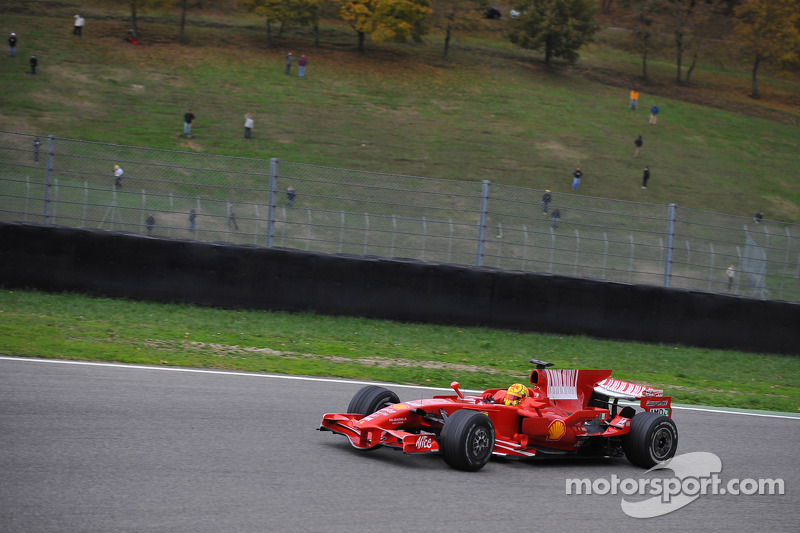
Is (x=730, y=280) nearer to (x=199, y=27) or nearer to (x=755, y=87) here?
(x=199, y=27)

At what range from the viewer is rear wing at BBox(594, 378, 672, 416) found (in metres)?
8.30

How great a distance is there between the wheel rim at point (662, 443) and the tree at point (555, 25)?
4986cm

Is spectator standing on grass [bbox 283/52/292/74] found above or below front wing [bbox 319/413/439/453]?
above

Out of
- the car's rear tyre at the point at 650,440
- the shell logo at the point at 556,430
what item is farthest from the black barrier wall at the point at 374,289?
the shell logo at the point at 556,430

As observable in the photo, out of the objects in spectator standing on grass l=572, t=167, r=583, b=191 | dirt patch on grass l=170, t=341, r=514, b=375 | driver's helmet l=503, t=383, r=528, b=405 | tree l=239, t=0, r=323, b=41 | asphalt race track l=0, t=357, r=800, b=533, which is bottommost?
asphalt race track l=0, t=357, r=800, b=533

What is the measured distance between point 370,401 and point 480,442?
115 centimetres

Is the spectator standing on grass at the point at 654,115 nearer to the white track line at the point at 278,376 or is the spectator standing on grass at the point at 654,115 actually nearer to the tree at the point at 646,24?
the tree at the point at 646,24

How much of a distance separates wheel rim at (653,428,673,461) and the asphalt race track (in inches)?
9.6

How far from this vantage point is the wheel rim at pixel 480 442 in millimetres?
6859

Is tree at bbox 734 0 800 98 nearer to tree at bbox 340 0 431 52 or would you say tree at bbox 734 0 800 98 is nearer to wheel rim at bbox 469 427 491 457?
tree at bbox 340 0 431 52

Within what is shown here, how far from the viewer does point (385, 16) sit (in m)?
48.9

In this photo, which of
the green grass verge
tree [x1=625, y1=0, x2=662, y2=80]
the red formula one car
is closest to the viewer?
the red formula one car

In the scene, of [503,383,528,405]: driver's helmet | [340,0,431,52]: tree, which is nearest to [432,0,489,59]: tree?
[340,0,431,52]: tree

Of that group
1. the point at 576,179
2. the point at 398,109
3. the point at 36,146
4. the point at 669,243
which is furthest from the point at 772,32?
the point at 36,146
